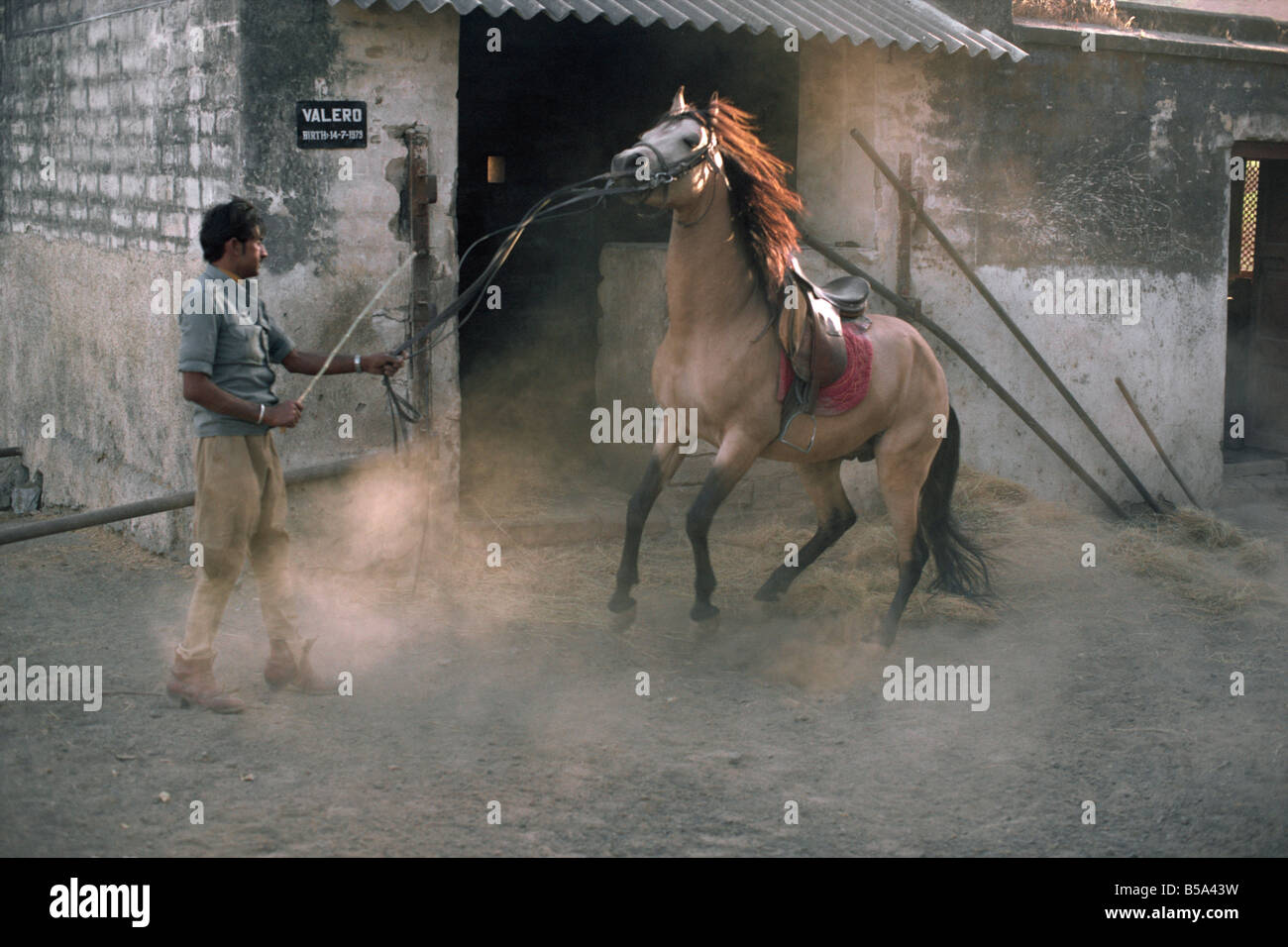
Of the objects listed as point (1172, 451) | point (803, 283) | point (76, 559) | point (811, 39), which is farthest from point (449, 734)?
point (1172, 451)

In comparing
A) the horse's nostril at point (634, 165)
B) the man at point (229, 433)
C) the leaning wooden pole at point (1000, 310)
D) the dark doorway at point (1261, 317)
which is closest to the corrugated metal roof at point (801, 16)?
the leaning wooden pole at point (1000, 310)

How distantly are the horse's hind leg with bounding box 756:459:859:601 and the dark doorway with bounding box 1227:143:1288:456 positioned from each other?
6.28m

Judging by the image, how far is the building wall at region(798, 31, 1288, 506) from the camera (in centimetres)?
877

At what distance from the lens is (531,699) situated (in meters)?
5.63

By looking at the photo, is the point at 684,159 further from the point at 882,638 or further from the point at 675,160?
the point at 882,638

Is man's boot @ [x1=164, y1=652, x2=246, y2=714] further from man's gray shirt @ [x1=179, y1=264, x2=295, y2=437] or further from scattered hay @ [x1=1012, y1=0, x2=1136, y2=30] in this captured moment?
scattered hay @ [x1=1012, y1=0, x2=1136, y2=30]

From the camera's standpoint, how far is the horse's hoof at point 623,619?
20.9ft

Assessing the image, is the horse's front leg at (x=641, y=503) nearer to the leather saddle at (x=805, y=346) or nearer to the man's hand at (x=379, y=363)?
the leather saddle at (x=805, y=346)

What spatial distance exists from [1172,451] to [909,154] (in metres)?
3.27

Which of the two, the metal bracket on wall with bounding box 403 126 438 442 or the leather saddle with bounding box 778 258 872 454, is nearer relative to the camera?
the leather saddle with bounding box 778 258 872 454

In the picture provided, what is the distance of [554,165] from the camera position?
32.7 ft

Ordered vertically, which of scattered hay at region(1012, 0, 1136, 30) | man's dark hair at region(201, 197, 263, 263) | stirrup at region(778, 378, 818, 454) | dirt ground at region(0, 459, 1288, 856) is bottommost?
dirt ground at region(0, 459, 1288, 856)

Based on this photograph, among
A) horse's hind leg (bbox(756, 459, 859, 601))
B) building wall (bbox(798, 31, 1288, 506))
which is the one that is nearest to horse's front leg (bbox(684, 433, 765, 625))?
horse's hind leg (bbox(756, 459, 859, 601))

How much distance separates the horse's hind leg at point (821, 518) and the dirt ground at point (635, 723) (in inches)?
7.6
